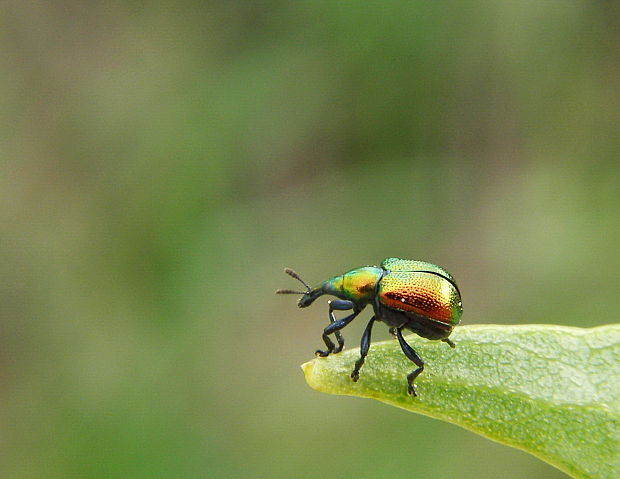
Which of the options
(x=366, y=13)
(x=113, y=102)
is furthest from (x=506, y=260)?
(x=113, y=102)

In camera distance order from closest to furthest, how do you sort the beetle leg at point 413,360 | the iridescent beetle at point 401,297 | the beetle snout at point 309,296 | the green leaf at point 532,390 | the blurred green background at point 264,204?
the green leaf at point 532,390
the beetle leg at point 413,360
the iridescent beetle at point 401,297
the beetle snout at point 309,296
the blurred green background at point 264,204

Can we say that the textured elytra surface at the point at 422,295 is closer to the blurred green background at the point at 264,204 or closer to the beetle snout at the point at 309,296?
the beetle snout at the point at 309,296

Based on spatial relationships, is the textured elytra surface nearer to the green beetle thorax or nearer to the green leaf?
the green beetle thorax

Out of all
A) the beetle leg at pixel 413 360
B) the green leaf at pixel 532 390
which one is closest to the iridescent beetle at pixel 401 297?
the beetle leg at pixel 413 360

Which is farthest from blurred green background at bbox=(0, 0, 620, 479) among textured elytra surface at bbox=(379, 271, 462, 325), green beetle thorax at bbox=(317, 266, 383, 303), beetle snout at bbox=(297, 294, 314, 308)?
textured elytra surface at bbox=(379, 271, 462, 325)

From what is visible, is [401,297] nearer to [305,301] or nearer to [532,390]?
[305,301]

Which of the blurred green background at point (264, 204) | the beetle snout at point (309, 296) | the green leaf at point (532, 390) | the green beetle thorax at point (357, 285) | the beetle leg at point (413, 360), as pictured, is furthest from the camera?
the blurred green background at point (264, 204)

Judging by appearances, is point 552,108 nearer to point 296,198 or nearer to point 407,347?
point 296,198

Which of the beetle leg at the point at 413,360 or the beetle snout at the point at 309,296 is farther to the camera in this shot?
the beetle snout at the point at 309,296
